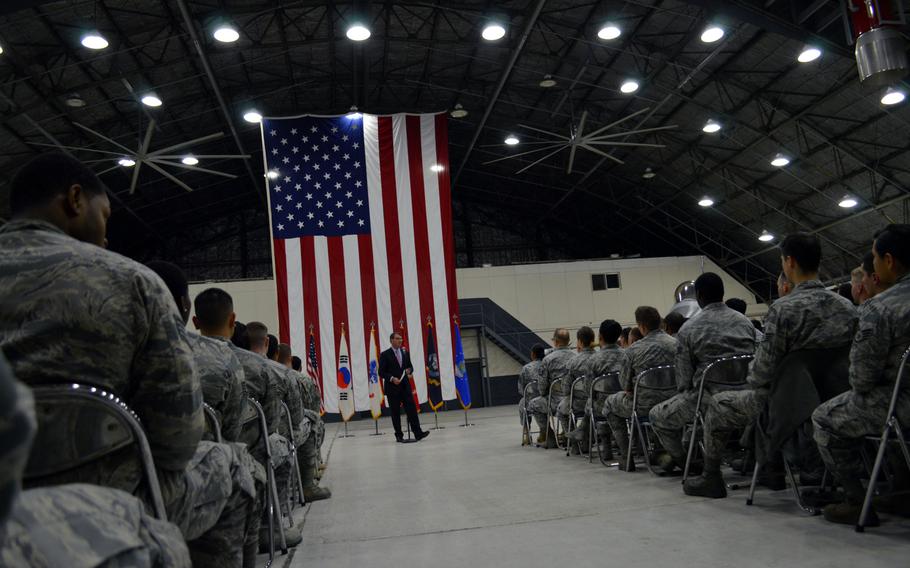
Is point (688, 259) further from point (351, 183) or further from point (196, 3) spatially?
point (196, 3)

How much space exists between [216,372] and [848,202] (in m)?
17.7

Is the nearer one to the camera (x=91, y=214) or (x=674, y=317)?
(x=91, y=214)

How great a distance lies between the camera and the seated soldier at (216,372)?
2.37 m

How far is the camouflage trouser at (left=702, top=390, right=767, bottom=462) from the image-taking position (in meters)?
3.26

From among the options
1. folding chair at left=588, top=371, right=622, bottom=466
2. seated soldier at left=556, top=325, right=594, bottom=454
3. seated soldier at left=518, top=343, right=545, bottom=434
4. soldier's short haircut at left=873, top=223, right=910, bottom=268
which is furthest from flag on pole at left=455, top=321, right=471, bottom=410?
soldier's short haircut at left=873, top=223, right=910, bottom=268

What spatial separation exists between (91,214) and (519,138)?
17.3 meters

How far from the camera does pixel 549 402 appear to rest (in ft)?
22.5

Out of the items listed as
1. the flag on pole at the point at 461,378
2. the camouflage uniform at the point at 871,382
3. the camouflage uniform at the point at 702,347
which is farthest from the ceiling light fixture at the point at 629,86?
the camouflage uniform at the point at 871,382

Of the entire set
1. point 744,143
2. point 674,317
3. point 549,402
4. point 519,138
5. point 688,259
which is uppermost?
point 519,138

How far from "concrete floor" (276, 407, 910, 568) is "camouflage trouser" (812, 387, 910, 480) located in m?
0.27

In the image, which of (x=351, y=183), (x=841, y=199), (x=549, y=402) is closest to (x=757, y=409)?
(x=549, y=402)

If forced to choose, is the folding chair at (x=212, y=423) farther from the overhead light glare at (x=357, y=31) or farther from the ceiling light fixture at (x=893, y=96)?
the ceiling light fixture at (x=893, y=96)

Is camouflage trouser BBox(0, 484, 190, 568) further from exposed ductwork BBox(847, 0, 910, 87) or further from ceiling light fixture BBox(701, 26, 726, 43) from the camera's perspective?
ceiling light fixture BBox(701, 26, 726, 43)

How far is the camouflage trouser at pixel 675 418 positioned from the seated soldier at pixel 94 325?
2.93 meters
